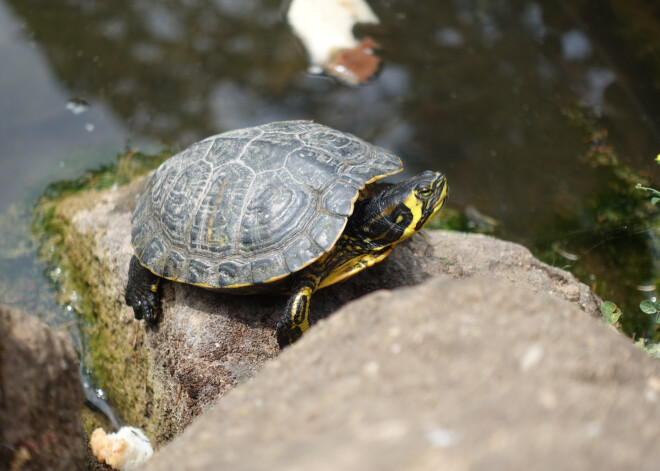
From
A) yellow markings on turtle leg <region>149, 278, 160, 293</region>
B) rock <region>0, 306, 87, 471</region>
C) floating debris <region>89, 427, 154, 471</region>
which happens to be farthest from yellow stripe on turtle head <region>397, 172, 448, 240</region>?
floating debris <region>89, 427, 154, 471</region>

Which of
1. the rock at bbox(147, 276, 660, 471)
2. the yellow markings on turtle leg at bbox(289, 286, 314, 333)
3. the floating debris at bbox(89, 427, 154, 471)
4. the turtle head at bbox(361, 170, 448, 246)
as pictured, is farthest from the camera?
the floating debris at bbox(89, 427, 154, 471)

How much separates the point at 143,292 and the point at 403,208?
2114mm

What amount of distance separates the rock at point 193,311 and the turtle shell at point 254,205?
0.41 meters

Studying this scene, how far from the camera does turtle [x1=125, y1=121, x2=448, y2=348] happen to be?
11.6 feet

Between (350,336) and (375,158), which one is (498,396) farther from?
(375,158)

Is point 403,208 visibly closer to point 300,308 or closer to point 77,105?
point 300,308

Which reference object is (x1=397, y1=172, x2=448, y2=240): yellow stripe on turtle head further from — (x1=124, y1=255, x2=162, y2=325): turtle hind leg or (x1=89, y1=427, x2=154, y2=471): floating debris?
(x1=89, y1=427, x2=154, y2=471): floating debris


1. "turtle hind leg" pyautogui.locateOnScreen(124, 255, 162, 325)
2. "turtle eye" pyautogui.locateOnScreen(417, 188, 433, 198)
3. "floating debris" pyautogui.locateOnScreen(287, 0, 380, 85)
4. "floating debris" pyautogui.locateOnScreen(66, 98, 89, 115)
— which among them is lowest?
"floating debris" pyautogui.locateOnScreen(66, 98, 89, 115)

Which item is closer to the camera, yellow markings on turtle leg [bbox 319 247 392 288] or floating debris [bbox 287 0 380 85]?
yellow markings on turtle leg [bbox 319 247 392 288]

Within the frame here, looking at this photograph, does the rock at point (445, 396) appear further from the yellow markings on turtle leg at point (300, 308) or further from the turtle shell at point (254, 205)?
the turtle shell at point (254, 205)

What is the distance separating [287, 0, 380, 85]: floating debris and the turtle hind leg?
4.08m

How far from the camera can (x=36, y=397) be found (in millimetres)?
2586

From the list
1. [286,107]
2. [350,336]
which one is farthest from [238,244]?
[286,107]

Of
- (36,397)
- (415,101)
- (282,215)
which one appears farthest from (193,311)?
(415,101)
